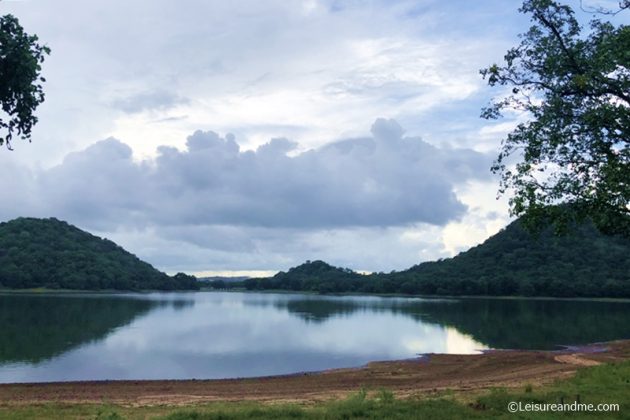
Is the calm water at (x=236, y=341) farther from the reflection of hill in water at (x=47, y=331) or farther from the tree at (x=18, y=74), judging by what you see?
the tree at (x=18, y=74)

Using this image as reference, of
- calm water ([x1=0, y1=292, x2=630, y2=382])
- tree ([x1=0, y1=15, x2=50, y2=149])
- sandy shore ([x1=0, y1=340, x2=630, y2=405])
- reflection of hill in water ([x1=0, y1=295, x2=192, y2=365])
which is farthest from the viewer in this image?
reflection of hill in water ([x1=0, y1=295, x2=192, y2=365])

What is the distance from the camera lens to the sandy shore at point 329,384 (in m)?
28.0

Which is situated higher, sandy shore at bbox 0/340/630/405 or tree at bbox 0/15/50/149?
tree at bbox 0/15/50/149

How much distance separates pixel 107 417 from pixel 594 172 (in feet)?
57.2

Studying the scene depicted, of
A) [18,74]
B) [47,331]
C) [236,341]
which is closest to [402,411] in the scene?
[18,74]

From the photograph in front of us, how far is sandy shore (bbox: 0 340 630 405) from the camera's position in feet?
92.0

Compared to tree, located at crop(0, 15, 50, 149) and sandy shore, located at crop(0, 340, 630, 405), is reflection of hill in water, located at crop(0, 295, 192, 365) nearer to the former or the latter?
sandy shore, located at crop(0, 340, 630, 405)

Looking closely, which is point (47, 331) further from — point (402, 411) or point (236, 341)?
point (402, 411)

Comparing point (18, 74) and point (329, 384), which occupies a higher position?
point (18, 74)

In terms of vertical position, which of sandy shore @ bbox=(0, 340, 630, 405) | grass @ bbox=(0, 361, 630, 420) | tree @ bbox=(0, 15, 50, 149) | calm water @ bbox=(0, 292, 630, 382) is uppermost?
tree @ bbox=(0, 15, 50, 149)

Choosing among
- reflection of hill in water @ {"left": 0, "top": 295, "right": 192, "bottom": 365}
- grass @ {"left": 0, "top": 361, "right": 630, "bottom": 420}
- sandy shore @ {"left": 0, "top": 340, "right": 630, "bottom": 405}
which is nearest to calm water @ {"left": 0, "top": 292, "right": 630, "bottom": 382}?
reflection of hill in water @ {"left": 0, "top": 295, "right": 192, "bottom": 365}

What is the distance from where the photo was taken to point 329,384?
34.2 metres

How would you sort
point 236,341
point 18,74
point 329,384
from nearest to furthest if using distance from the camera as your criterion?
point 18,74, point 329,384, point 236,341

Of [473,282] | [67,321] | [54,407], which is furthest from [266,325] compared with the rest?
[473,282]
